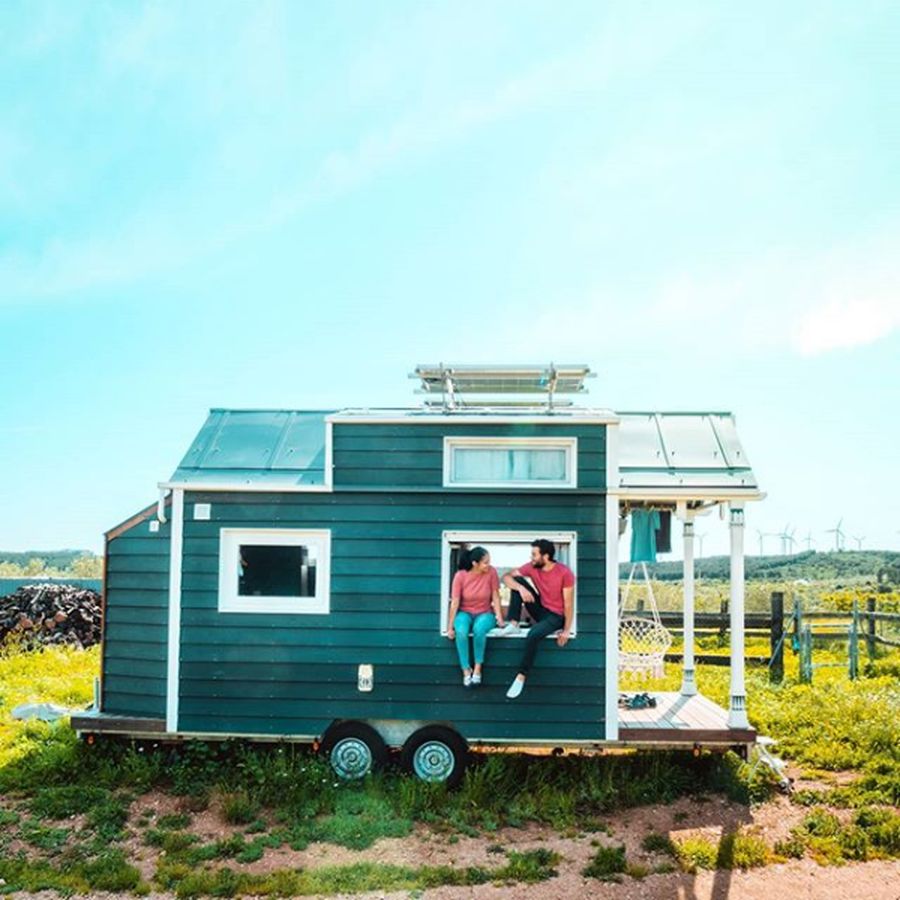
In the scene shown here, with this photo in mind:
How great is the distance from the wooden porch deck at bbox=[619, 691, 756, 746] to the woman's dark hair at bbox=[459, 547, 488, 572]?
209 cm

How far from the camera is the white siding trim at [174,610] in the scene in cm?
881

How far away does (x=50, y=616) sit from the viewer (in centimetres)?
1862

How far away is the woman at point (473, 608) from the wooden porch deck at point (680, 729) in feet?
5.06

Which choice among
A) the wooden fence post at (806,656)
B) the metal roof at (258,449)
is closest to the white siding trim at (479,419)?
the metal roof at (258,449)

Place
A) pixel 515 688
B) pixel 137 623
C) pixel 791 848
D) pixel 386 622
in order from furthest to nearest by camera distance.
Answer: pixel 137 623, pixel 386 622, pixel 515 688, pixel 791 848

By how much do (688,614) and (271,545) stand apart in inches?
192

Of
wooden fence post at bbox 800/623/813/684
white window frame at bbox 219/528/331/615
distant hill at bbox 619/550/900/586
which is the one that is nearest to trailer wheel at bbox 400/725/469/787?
white window frame at bbox 219/528/331/615

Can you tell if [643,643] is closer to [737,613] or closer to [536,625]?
[737,613]

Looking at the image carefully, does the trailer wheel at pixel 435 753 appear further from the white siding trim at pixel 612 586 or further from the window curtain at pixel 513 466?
the window curtain at pixel 513 466

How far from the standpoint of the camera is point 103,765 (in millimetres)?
8773

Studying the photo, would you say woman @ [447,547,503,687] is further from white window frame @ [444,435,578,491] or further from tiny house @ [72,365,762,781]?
white window frame @ [444,435,578,491]

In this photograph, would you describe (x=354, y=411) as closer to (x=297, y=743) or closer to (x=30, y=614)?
(x=297, y=743)

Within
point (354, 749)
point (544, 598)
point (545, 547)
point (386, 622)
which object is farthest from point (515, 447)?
point (354, 749)

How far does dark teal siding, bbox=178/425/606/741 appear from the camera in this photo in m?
8.61
